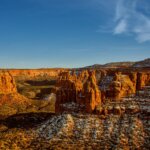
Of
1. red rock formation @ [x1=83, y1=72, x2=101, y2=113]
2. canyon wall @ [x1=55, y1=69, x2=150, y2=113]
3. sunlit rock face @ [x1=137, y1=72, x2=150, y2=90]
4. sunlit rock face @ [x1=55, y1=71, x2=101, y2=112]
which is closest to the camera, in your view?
red rock formation @ [x1=83, y1=72, x2=101, y2=113]

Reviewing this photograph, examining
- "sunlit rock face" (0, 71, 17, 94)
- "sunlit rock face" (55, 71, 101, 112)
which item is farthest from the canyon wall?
"sunlit rock face" (0, 71, 17, 94)

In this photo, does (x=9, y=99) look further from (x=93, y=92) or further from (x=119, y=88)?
(x=93, y=92)

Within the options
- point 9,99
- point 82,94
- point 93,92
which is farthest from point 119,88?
point 9,99

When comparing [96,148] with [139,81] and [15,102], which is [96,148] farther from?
[15,102]

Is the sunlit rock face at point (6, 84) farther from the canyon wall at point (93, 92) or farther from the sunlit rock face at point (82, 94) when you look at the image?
the sunlit rock face at point (82, 94)

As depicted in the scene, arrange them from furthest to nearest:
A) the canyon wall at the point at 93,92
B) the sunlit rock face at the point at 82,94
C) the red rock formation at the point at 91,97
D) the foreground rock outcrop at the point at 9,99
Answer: the foreground rock outcrop at the point at 9,99 < the canyon wall at the point at 93,92 < the sunlit rock face at the point at 82,94 < the red rock formation at the point at 91,97

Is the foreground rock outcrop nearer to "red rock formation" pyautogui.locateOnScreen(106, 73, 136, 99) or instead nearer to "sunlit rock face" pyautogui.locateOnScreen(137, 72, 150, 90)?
"sunlit rock face" pyautogui.locateOnScreen(137, 72, 150, 90)

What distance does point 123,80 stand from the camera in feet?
312

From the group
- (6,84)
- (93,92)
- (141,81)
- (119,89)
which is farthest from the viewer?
(6,84)

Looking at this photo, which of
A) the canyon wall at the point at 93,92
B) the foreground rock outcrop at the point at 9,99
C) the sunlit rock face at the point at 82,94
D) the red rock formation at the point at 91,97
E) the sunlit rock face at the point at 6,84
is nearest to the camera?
the red rock formation at the point at 91,97

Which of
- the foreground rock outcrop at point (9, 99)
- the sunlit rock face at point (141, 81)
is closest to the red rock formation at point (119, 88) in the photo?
the sunlit rock face at point (141, 81)

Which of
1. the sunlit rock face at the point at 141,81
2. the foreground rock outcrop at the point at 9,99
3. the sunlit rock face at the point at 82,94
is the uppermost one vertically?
the sunlit rock face at the point at 141,81

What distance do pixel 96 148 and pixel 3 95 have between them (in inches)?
3726

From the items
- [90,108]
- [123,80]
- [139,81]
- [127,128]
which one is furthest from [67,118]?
[139,81]
